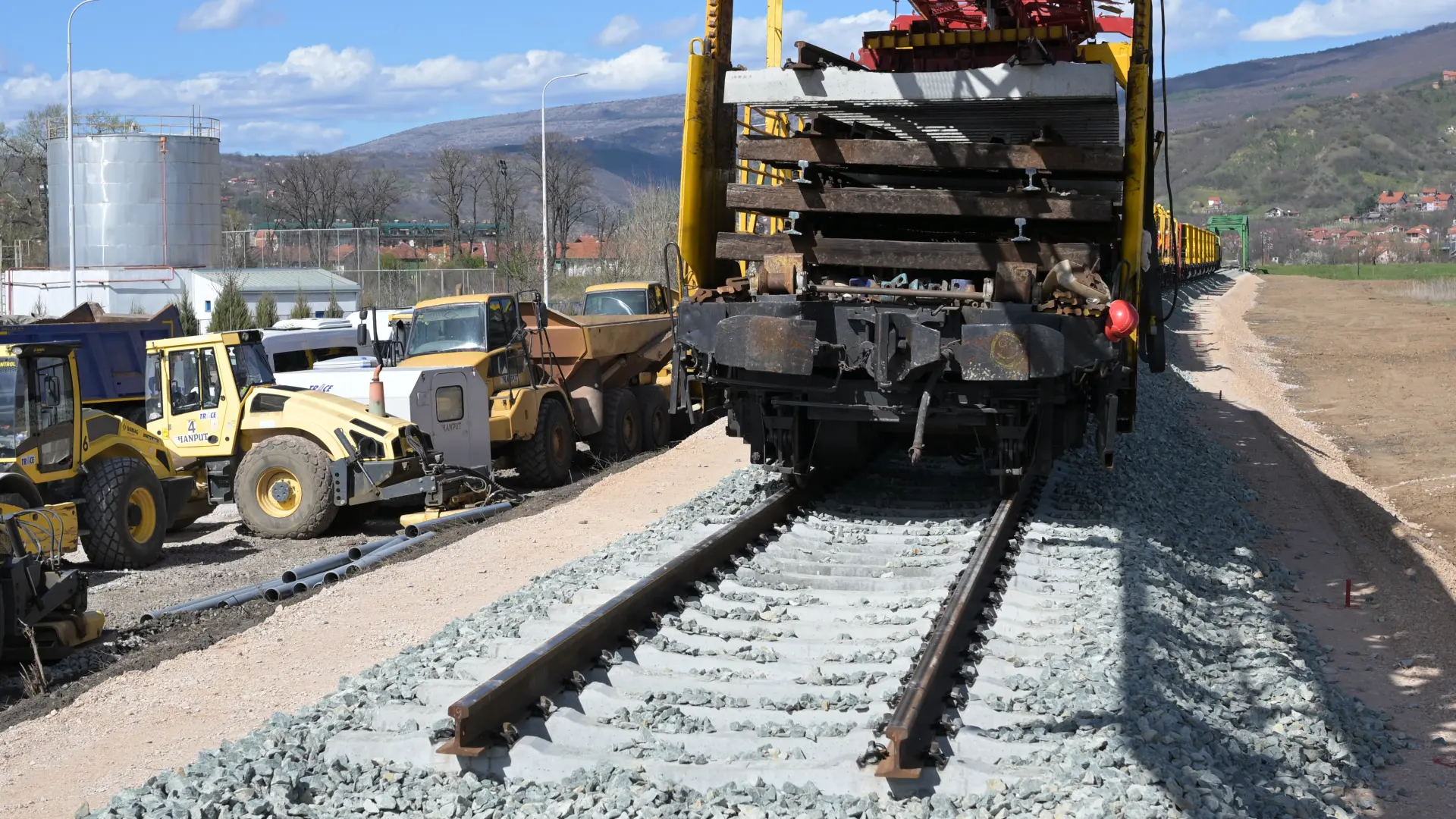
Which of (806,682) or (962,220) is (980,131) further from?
(806,682)

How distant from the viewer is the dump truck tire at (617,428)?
19969mm

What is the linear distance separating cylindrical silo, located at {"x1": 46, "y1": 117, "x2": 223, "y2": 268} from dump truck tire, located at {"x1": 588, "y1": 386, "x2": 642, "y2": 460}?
4950 cm

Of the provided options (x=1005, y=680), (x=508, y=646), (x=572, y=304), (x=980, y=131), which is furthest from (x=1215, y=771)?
(x=572, y=304)

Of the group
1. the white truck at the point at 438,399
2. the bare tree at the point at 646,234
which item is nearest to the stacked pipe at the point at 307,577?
the white truck at the point at 438,399

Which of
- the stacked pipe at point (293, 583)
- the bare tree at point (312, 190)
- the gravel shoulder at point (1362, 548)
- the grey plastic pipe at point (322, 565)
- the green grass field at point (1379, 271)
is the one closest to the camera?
the gravel shoulder at point (1362, 548)

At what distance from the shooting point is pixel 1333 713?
6.75 m

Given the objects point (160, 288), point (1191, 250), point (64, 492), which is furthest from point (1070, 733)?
point (1191, 250)

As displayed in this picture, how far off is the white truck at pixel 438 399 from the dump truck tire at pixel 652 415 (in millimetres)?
4349

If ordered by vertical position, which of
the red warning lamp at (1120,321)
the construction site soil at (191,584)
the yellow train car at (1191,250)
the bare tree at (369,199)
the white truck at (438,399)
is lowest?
the construction site soil at (191,584)

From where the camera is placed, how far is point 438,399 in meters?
16.1

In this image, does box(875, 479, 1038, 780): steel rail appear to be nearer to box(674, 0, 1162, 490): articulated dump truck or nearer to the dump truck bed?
box(674, 0, 1162, 490): articulated dump truck

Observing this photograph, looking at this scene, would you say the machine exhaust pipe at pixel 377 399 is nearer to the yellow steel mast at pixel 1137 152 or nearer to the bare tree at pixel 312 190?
the yellow steel mast at pixel 1137 152

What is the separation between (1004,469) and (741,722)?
4747 mm

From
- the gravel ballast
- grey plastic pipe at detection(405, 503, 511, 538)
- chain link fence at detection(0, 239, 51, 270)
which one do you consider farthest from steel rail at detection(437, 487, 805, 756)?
chain link fence at detection(0, 239, 51, 270)
